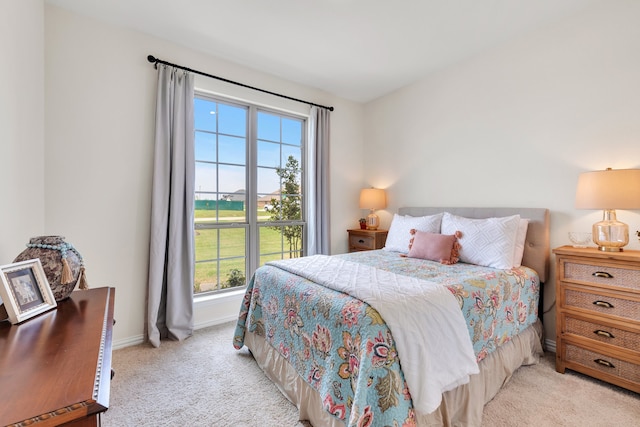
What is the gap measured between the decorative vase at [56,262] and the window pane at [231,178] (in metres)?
1.98

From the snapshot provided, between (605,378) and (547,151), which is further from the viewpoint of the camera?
(547,151)

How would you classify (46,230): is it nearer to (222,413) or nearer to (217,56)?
(222,413)

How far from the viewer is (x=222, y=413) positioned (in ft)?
5.59

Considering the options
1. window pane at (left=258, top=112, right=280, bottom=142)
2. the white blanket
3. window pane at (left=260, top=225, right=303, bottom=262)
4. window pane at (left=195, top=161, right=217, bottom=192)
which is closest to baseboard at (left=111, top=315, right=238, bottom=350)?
window pane at (left=260, top=225, right=303, bottom=262)

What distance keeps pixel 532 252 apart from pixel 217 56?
3440 millimetres

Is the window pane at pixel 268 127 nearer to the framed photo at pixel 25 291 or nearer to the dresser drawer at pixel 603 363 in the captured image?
Result: the framed photo at pixel 25 291

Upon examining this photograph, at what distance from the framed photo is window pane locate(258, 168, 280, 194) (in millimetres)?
2391

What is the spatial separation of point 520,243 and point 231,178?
9.16ft

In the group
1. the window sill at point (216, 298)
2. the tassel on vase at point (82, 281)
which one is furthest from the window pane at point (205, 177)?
the tassel on vase at point (82, 281)

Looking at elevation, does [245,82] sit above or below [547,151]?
above

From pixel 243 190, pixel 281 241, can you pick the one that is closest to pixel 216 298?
pixel 281 241

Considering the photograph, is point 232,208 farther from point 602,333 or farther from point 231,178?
point 602,333

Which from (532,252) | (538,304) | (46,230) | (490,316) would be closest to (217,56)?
(46,230)

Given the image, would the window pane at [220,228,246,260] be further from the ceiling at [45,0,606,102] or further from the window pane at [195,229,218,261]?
the ceiling at [45,0,606,102]
